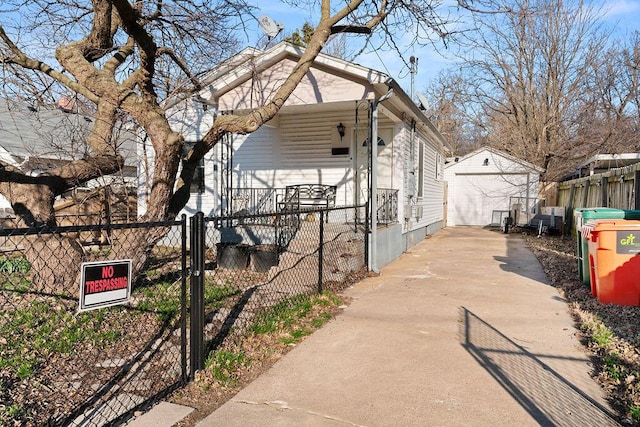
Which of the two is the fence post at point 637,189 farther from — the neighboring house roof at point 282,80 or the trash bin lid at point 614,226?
the neighboring house roof at point 282,80

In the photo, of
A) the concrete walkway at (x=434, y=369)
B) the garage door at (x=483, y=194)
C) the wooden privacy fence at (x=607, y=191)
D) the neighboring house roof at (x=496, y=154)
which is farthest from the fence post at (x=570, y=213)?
the concrete walkway at (x=434, y=369)

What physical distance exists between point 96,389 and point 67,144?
36.5ft

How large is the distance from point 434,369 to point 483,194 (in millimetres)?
17543

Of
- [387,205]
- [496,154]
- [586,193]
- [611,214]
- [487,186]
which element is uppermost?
[496,154]

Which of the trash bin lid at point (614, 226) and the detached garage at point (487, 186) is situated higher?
the detached garage at point (487, 186)

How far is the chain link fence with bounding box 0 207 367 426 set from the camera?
3.37 m

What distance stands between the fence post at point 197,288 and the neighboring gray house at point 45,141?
22.0 feet

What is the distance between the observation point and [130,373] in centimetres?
385

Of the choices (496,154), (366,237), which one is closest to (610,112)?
(496,154)

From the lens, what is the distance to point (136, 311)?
554 centimetres

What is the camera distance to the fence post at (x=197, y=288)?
3451 mm

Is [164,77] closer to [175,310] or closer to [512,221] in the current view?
[175,310]

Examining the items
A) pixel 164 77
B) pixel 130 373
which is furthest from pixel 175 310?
pixel 164 77

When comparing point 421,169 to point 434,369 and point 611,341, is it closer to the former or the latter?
point 611,341
